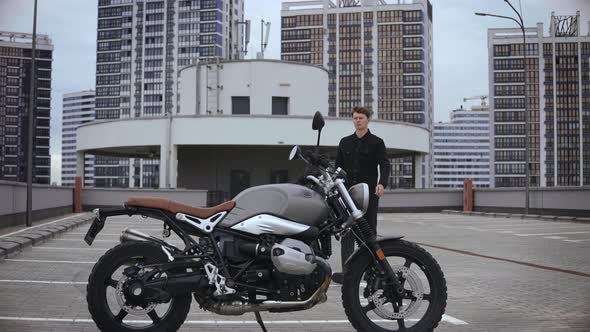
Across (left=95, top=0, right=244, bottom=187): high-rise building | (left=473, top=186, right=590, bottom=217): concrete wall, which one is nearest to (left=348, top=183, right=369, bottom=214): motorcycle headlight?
(left=473, top=186, right=590, bottom=217): concrete wall

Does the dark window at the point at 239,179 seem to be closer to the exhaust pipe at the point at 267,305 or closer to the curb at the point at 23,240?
the curb at the point at 23,240

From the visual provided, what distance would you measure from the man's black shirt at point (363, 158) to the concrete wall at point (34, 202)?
38.2 ft

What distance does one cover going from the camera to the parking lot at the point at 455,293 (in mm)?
5301

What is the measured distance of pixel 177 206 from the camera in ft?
15.3

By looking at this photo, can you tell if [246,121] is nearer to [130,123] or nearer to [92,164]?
[130,123]

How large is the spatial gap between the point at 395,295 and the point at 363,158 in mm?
2460

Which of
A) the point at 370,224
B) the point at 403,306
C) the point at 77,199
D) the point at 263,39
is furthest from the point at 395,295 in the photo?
the point at 263,39

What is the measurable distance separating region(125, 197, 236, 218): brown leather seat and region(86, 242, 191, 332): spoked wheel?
0.29m

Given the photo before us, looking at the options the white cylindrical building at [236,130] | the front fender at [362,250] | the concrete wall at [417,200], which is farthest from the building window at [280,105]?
the front fender at [362,250]

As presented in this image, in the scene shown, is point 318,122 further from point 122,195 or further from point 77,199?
point 122,195

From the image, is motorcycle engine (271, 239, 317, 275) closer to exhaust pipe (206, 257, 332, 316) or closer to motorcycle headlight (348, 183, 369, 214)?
exhaust pipe (206, 257, 332, 316)

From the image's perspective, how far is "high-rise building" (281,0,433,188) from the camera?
137 metres

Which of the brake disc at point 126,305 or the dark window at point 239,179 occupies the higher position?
the dark window at point 239,179

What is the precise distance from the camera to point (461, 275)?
8.74m
